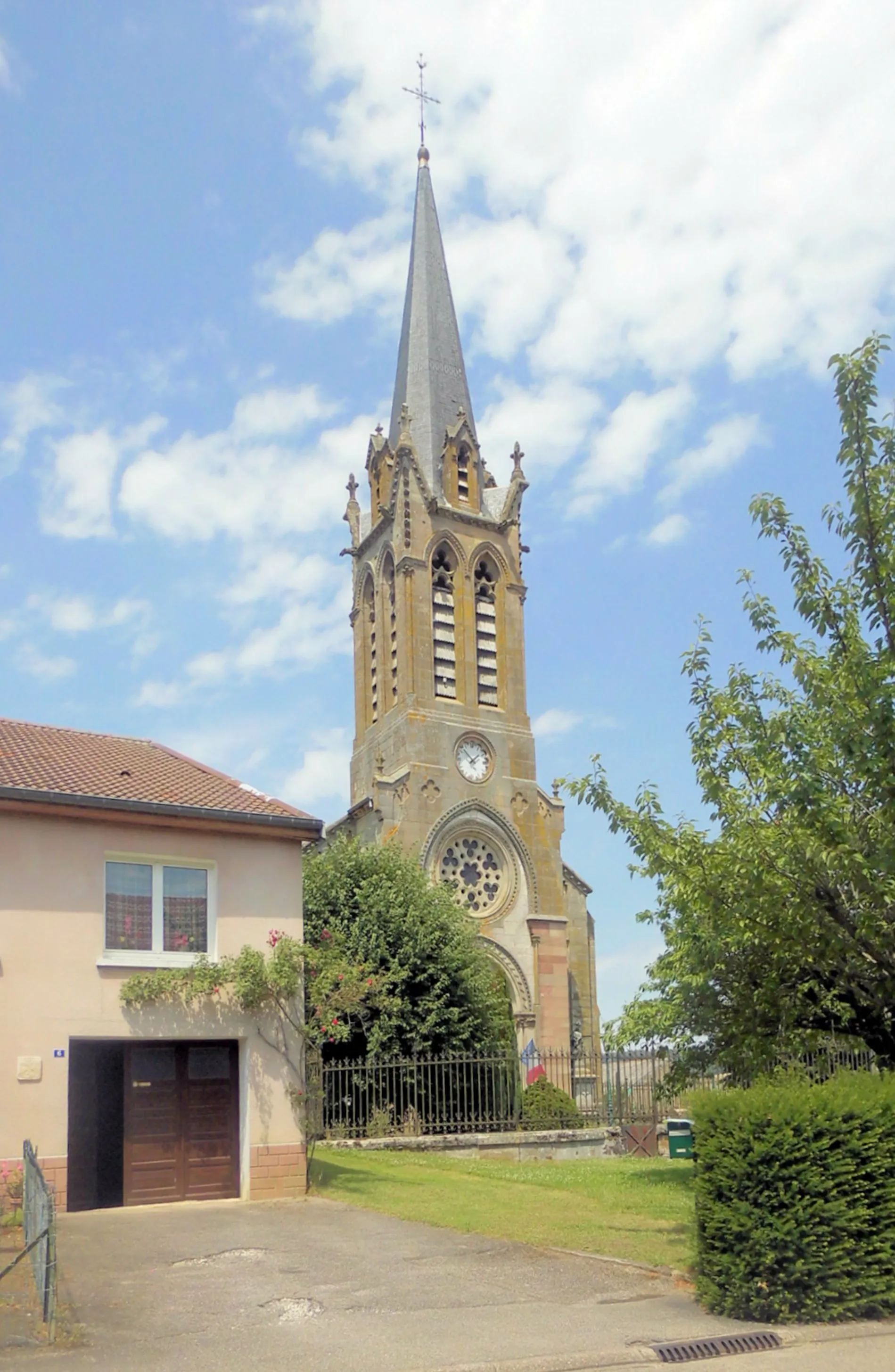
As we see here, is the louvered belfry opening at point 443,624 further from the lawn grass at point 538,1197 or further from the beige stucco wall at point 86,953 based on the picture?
the beige stucco wall at point 86,953

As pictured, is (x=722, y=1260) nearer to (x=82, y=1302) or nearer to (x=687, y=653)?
(x=82, y=1302)

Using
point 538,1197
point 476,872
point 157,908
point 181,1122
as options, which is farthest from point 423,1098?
point 476,872

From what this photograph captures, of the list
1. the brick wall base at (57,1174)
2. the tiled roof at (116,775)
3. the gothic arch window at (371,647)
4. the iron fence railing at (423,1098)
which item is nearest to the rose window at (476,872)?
the gothic arch window at (371,647)

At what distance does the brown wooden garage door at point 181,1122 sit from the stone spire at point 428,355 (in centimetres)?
3070

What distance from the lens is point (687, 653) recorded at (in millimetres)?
13812

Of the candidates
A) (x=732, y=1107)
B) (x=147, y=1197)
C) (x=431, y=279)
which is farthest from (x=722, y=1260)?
(x=431, y=279)

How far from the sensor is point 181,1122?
51.5 ft

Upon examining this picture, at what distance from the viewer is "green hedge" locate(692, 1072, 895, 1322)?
924cm

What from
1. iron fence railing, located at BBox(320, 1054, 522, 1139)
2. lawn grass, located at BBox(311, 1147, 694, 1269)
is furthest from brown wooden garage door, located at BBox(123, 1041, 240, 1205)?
iron fence railing, located at BBox(320, 1054, 522, 1139)

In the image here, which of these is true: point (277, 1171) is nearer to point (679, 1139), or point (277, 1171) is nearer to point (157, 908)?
point (157, 908)

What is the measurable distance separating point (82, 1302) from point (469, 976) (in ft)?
69.1

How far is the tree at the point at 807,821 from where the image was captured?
1141 cm

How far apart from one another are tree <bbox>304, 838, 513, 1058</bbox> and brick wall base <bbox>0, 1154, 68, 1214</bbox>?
42.4ft

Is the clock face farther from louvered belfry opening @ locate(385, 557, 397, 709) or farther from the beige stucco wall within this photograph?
the beige stucco wall
